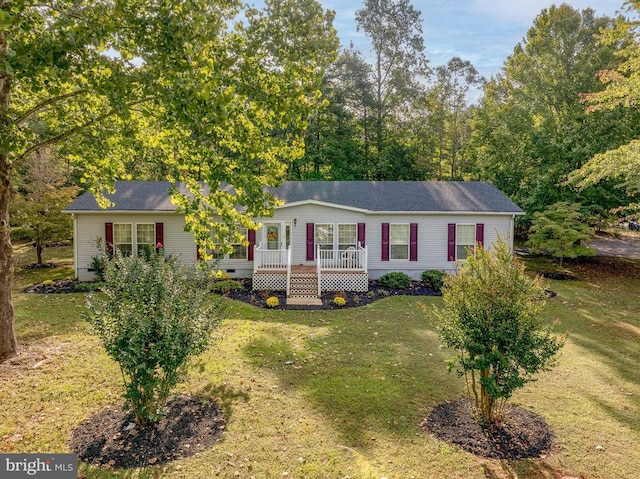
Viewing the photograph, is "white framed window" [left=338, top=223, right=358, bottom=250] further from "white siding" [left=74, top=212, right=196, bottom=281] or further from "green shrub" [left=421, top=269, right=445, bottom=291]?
"white siding" [left=74, top=212, right=196, bottom=281]

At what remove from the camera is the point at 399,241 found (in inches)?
675

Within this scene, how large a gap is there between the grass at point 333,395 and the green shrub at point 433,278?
167 inches

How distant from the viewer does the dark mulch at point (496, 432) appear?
5264mm

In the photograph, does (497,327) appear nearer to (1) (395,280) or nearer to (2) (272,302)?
(2) (272,302)

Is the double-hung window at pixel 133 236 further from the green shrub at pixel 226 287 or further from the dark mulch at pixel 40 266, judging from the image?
the dark mulch at pixel 40 266

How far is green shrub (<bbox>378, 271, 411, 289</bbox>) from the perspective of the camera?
15.8 meters

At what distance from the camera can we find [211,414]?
19.7ft

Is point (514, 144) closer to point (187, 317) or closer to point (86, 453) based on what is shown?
point (187, 317)

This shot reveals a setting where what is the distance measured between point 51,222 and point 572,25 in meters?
29.3

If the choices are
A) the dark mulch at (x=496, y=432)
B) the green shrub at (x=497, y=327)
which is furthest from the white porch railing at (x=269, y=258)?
the green shrub at (x=497, y=327)

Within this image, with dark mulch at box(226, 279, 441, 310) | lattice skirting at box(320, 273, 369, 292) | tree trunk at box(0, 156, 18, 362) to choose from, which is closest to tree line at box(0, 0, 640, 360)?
tree trunk at box(0, 156, 18, 362)

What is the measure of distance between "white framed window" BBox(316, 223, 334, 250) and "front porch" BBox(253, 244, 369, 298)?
0.71 meters

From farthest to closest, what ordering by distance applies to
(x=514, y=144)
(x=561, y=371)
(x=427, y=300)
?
1. (x=514, y=144)
2. (x=427, y=300)
3. (x=561, y=371)

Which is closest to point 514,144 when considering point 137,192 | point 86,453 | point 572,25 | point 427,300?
point 572,25
